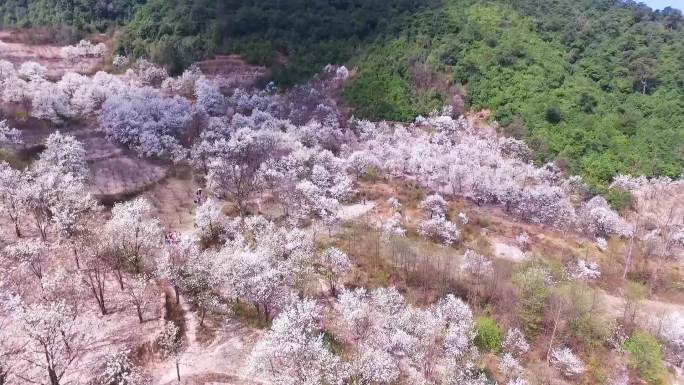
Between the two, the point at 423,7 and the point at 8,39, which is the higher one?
the point at 423,7

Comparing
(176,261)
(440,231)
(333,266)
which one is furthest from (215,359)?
(440,231)

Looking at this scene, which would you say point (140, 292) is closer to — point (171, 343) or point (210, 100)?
point (171, 343)

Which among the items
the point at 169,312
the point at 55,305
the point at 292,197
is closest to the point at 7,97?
the point at 292,197

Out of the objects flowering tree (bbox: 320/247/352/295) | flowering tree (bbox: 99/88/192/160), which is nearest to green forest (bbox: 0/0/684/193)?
flowering tree (bbox: 99/88/192/160)

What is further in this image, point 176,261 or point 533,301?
point 533,301

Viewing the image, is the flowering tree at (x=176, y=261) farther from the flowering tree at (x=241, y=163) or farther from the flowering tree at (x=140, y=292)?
the flowering tree at (x=241, y=163)

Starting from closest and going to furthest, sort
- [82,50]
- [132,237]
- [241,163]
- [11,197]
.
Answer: [132,237] → [11,197] → [241,163] → [82,50]

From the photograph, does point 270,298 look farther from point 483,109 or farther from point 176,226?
point 483,109
